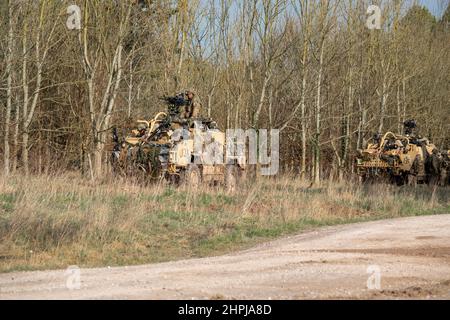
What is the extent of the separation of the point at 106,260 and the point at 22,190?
5311 millimetres

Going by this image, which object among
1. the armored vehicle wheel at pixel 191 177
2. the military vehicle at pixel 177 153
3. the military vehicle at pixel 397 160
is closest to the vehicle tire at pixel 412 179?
the military vehicle at pixel 397 160

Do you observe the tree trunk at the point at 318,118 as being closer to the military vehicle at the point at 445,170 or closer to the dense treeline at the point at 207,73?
the dense treeline at the point at 207,73

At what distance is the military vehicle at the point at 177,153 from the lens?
22.5m

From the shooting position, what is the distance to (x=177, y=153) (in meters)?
22.4

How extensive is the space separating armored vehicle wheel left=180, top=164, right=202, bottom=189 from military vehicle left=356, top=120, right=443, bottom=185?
863cm

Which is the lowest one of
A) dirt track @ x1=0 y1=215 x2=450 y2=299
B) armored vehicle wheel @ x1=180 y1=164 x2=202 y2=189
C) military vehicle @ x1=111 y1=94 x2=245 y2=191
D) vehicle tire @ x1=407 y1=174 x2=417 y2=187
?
dirt track @ x1=0 y1=215 x2=450 y2=299

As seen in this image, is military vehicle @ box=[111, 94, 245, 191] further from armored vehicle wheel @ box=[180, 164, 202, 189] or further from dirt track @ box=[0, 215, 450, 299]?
dirt track @ box=[0, 215, 450, 299]

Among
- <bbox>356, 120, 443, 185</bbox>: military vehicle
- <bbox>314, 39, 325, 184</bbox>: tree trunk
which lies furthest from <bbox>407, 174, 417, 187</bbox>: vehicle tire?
<bbox>314, 39, 325, 184</bbox>: tree trunk

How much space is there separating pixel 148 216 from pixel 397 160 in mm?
14704

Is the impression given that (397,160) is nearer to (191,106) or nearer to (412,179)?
(412,179)

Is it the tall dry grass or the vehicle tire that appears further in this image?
the vehicle tire

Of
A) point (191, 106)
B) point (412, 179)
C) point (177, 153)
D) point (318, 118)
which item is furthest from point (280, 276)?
point (412, 179)

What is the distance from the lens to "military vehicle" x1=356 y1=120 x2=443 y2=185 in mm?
29516

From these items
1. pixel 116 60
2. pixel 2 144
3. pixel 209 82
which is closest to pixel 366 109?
pixel 209 82
